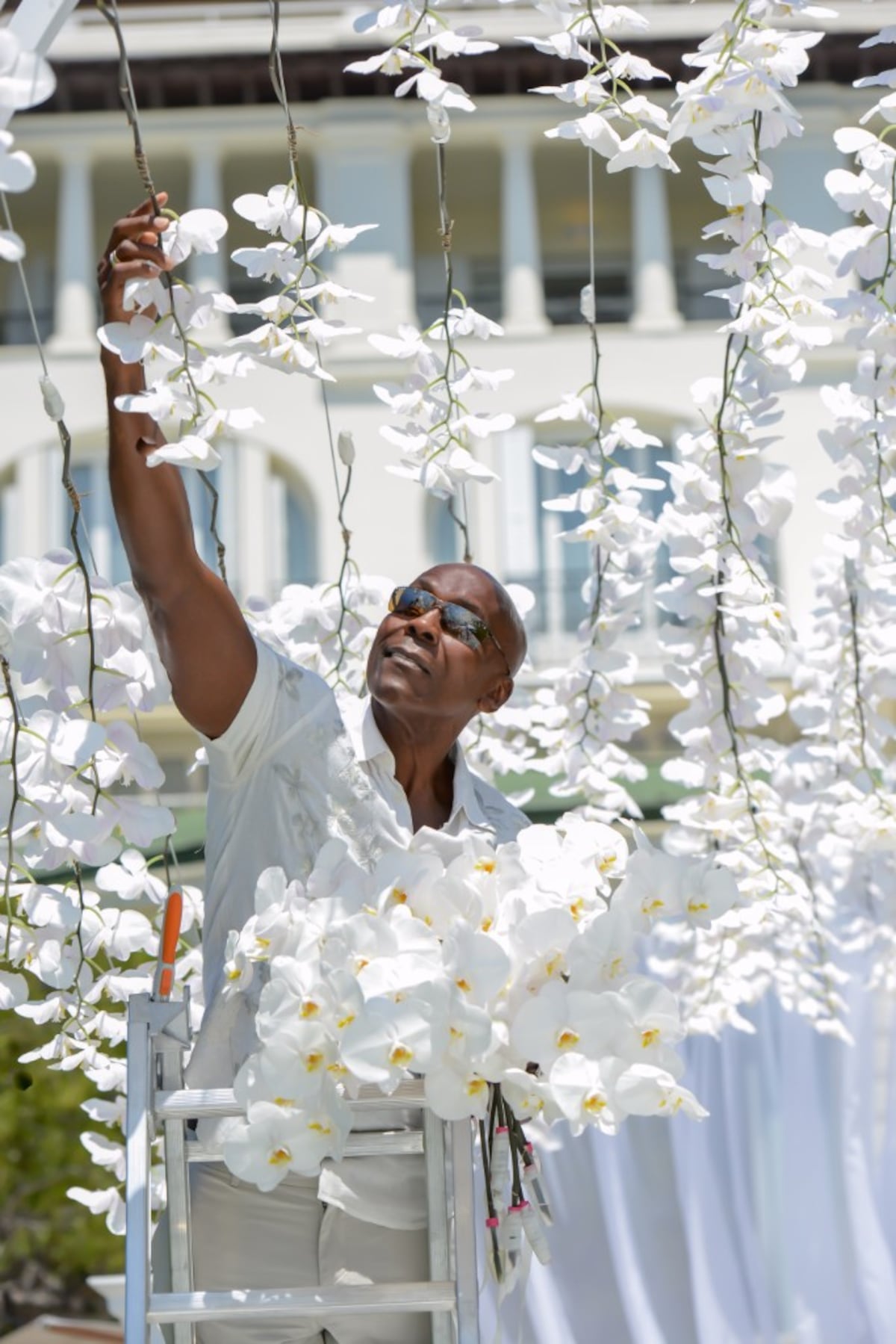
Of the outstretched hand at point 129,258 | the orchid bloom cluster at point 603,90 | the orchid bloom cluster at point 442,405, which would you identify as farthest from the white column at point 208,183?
the outstretched hand at point 129,258

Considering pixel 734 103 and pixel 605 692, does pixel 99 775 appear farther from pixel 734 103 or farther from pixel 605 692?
pixel 605 692

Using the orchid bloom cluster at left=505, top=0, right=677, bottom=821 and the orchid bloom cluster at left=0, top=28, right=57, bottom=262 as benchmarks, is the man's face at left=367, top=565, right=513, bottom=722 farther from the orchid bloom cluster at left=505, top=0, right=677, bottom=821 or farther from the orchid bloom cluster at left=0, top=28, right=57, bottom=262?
the orchid bloom cluster at left=0, top=28, right=57, bottom=262

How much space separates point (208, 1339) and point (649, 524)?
76.1 inches

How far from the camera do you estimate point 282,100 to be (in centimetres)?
237

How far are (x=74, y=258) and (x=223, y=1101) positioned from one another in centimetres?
1430

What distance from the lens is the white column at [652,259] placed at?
1535 centimetres

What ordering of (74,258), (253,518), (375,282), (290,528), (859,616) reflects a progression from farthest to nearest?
(290,528)
(74,258)
(253,518)
(375,282)
(859,616)

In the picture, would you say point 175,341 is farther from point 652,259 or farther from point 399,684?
point 652,259

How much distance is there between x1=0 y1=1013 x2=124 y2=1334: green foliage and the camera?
9.29 m

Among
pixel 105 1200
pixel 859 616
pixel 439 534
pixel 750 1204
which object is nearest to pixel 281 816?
pixel 105 1200

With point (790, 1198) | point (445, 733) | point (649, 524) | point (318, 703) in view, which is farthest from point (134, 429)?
point (790, 1198)

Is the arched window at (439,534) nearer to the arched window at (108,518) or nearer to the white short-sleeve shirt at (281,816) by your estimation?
the arched window at (108,518)

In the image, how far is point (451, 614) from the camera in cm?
247

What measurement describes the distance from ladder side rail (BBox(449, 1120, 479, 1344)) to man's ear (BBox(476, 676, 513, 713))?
80 centimetres
